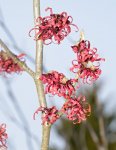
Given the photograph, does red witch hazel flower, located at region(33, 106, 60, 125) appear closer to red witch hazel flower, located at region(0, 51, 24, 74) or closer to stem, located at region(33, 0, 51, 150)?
stem, located at region(33, 0, 51, 150)

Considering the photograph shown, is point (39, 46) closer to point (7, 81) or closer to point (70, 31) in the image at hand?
point (70, 31)

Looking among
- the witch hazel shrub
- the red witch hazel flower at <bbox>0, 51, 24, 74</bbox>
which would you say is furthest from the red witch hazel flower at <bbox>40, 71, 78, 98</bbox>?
the red witch hazel flower at <bbox>0, 51, 24, 74</bbox>

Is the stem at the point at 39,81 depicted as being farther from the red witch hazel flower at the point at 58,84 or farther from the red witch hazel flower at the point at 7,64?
the red witch hazel flower at the point at 7,64

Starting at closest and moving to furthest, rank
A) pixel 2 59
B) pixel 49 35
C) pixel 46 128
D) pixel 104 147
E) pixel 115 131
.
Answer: pixel 46 128 → pixel 49 35 → pixel 2 59 → pixel 104 147 → pixel 115 131

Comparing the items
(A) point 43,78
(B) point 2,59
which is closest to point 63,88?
(A) point 43,78

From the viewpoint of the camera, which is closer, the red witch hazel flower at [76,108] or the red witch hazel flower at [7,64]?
the red witch hazel flower at [76,108]

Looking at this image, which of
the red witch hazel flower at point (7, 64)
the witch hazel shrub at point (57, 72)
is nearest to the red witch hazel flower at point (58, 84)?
the witch hazel shrub at point (57, 72)

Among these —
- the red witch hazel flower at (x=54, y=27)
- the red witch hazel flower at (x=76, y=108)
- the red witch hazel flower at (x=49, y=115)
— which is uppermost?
the red witch hazel flower at (x=54, y=27)
